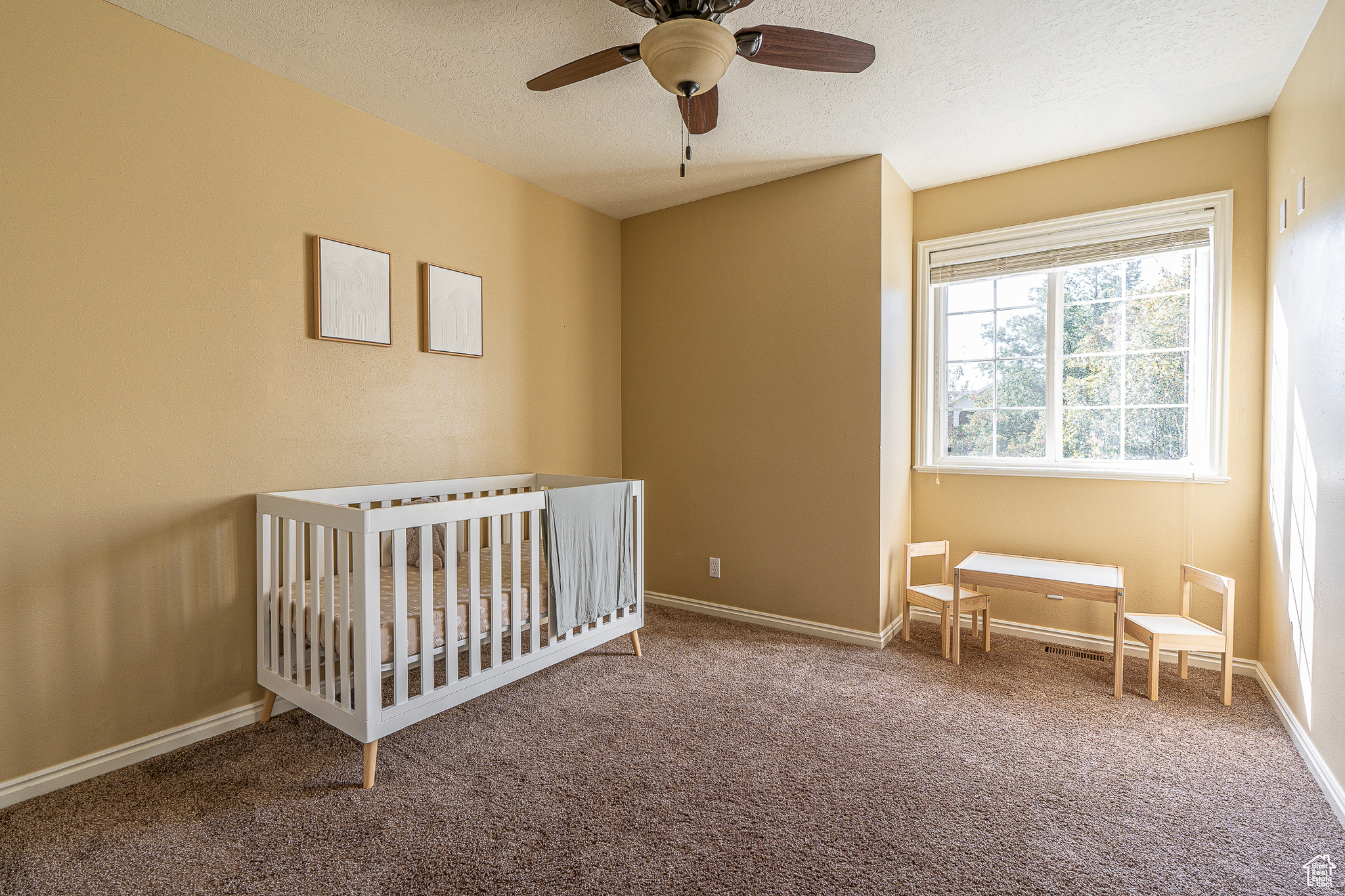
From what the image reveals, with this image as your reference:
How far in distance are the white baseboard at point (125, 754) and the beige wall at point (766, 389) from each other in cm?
212

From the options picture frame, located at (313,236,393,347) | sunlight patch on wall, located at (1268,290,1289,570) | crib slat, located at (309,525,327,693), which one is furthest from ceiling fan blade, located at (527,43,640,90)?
sunlight patch on wall, located at (1268,290,1289,570)

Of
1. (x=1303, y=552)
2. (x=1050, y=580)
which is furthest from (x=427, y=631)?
(x=1303, y=552)

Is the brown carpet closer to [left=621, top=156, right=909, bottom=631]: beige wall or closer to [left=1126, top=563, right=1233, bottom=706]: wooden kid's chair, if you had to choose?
[left=1126, top=563, right=1233, bottom=706]: wooden kid's chair

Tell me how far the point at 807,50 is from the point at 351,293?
1.91 metres

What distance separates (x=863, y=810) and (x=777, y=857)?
0.33 metres

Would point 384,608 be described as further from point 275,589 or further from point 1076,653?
point 1076,653

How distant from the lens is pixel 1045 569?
2.79 metres

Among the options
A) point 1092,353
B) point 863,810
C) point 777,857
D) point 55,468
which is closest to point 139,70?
point 55,468

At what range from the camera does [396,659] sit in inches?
73.5

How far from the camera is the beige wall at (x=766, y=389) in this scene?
2.99 metres

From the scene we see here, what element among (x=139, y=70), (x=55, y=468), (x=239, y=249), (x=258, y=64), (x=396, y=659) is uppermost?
(x=258, y=64)

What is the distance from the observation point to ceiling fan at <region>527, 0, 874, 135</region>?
1.47m

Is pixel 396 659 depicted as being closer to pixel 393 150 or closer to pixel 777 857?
pixel 777 857

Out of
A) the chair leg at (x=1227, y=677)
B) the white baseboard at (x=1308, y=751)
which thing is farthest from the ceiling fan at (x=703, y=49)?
the chair leg at (x=1227, y=677)
